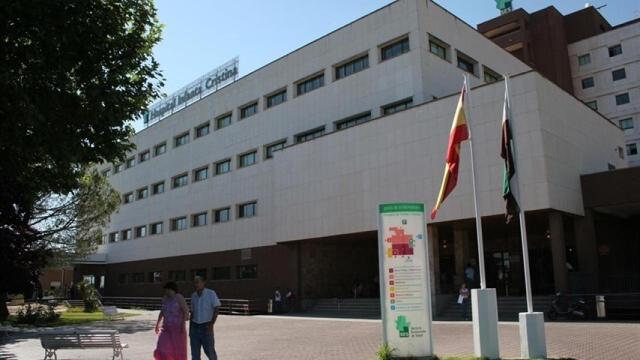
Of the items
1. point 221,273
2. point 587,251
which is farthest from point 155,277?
point 587,251

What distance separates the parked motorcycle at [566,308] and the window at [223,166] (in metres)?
25.5

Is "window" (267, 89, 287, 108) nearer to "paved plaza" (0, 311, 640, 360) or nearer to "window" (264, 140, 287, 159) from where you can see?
"window" (264, 140, 287, 159)

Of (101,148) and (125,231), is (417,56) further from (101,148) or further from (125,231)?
(125,231)

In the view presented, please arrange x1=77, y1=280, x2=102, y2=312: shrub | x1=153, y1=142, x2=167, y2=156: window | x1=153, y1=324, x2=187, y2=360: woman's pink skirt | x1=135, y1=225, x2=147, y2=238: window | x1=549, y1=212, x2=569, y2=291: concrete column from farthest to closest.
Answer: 1. x1=135, y1=225, x2=147, y2=238: window
2. x1=153, y1=142, x2=167, y2=156: window
3. x1=77, y1=280, x2=102, y2=312: shrub
4. x1=549, y1=212, x2=569, y2=291: concrete column
5. x1=153, y1=324, x2=187, y2=360: woman's pink skirt

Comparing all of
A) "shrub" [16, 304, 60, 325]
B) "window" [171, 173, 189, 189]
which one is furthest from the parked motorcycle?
"window" [171, 173, 189, 189]

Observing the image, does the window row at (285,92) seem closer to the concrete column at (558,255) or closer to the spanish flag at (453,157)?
the concrete column at (558,255)

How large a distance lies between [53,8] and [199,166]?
33321 millimetres

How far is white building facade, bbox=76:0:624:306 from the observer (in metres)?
24.4

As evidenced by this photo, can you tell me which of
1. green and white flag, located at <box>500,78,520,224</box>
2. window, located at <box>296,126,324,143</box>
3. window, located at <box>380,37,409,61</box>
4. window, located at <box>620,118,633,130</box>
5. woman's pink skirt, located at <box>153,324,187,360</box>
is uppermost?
window, located at <box>620,118,633,130</box>

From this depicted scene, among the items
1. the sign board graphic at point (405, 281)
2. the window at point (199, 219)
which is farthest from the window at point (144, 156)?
the sign board graphic at point (405, 281)

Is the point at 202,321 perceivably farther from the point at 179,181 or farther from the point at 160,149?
the point at 160,149

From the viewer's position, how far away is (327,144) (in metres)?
31.3

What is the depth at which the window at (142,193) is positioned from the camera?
51706mm

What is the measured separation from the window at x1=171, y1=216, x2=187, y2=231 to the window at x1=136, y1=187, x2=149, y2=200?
248 inches
